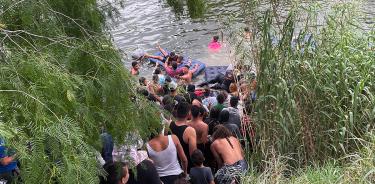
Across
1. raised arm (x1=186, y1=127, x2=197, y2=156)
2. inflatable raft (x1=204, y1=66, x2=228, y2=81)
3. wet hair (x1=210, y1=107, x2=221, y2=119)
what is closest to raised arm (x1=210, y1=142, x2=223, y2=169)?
raised arm (x1=186, y1=127, x2=197, y2=156)

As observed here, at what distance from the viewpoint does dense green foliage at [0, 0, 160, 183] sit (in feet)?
9.23

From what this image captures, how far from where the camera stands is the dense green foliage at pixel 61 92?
9.23ft

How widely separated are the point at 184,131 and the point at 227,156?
75 centimetres

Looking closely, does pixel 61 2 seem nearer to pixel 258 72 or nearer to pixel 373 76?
pixel 258 72

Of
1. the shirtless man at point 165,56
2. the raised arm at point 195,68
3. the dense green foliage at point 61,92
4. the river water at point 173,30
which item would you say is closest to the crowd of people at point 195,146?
the dense green foliage at point 61,92

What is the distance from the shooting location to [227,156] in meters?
6.57

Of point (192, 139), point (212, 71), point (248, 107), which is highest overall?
point (248, 107)

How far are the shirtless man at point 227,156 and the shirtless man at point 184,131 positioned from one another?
292 mm

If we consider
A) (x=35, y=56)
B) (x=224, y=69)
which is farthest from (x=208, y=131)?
(x=224, y=69)

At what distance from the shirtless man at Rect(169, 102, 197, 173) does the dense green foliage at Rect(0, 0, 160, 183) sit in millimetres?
1890

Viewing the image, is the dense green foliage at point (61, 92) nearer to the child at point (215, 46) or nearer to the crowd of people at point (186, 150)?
the crowd of people at point (186, 150)

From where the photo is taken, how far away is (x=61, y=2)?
5.08 m

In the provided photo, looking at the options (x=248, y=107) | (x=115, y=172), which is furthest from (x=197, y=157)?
(x=248, y=107)

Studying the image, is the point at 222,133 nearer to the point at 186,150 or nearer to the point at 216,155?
the point at 216,155
